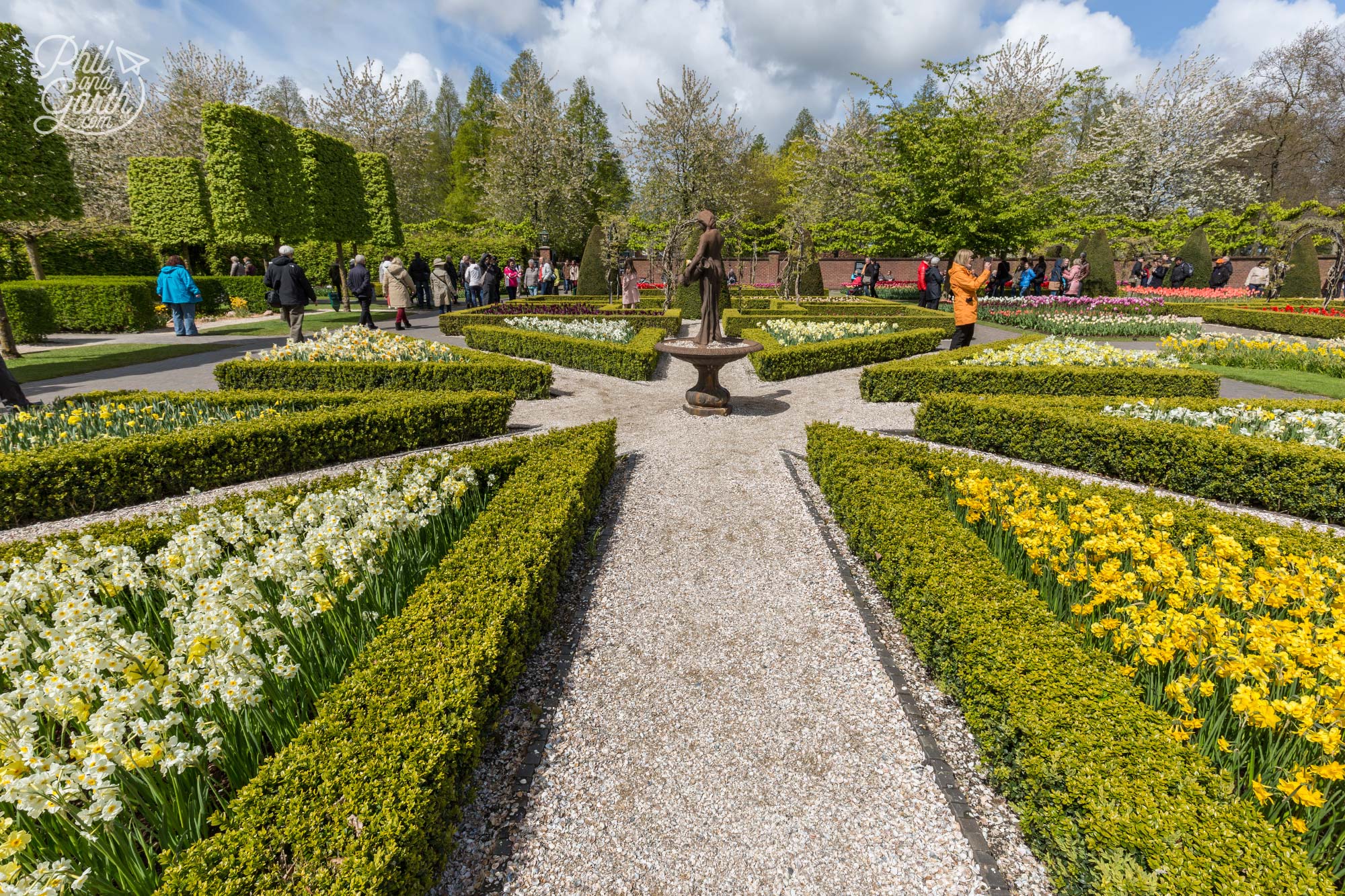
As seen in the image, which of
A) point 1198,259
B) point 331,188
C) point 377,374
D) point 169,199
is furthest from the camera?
point 1198,259

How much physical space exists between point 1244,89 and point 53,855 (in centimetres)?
5554

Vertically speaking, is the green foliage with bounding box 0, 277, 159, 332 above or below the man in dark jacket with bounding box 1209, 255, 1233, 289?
below

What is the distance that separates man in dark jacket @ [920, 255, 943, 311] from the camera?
17.7 metres

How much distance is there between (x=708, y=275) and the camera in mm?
8523

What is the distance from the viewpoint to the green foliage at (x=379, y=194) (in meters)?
24.5

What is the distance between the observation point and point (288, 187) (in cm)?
1880

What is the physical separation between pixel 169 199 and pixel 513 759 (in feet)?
91.4

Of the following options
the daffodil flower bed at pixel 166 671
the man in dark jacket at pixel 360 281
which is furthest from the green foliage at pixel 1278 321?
the man in dark jacket at pixel 360 281

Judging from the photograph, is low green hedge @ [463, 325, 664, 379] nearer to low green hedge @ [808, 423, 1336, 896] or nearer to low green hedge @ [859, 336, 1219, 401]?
low green hedge @ [859, 336, 1219, 401]

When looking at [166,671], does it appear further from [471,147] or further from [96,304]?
[471,147]

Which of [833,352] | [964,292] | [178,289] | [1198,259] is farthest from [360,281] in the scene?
[1198,259]

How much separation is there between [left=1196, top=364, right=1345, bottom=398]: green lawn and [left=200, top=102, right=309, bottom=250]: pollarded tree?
2444 cm

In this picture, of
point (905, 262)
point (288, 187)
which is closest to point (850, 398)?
point (288, 187)

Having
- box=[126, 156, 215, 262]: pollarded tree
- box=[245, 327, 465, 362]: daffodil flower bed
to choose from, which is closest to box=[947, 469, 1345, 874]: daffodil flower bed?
box=[245, 327, 465, 362]: daffodil flower bed
